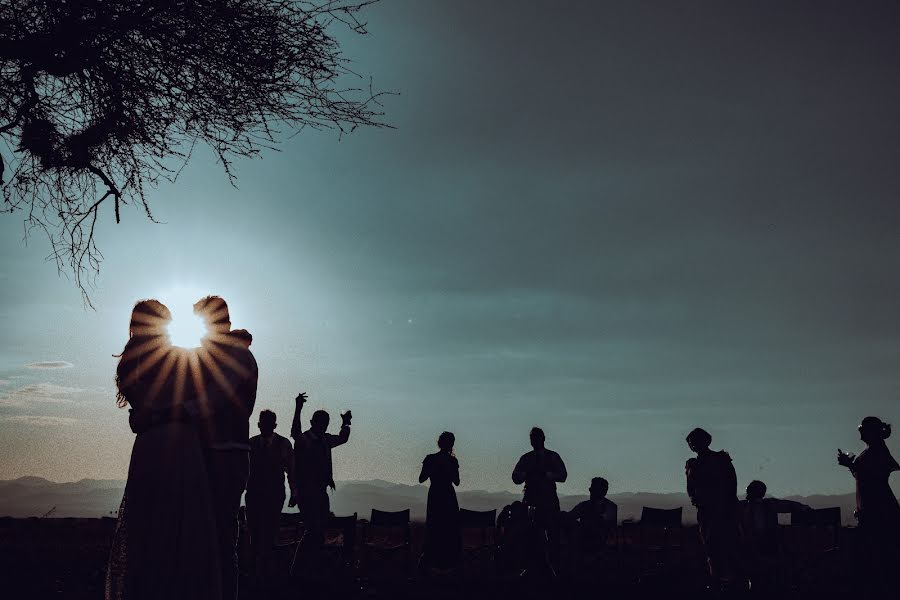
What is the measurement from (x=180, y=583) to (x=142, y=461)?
2.84 feet

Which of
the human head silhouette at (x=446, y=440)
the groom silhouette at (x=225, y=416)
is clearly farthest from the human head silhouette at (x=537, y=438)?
the groom silhouette at (x=225, y=416)

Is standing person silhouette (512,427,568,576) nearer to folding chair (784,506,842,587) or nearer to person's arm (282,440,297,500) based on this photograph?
person's arm (282,440,297,500)

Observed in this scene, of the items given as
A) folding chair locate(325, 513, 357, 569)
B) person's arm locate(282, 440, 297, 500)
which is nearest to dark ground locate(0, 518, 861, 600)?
folding chair locate(325, 513, 357, 569)

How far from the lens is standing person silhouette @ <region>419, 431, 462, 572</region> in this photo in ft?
43.3

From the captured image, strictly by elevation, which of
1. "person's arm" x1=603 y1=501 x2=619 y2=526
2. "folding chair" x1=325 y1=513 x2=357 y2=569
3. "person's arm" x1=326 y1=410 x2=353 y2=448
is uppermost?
"person's arm" x1=326 y1=410 x2=353 y2=448

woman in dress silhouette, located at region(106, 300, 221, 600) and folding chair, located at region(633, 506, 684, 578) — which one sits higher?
woman in dress silhouette, located at region(106, 300, 221, 600)

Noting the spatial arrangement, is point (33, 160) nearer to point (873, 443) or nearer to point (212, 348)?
point (212, 348)

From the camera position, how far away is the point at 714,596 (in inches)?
435

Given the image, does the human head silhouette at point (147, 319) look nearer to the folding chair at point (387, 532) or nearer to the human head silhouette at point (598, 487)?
the folding chair at point (387, 532)

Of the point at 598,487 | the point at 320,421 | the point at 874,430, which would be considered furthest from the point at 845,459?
the point at 320,421

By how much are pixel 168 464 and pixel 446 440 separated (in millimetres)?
7726

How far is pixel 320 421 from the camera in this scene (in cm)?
1242

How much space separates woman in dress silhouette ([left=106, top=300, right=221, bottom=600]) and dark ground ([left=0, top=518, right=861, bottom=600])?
15.0 ft

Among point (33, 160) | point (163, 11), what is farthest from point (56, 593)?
point (163, 11)
